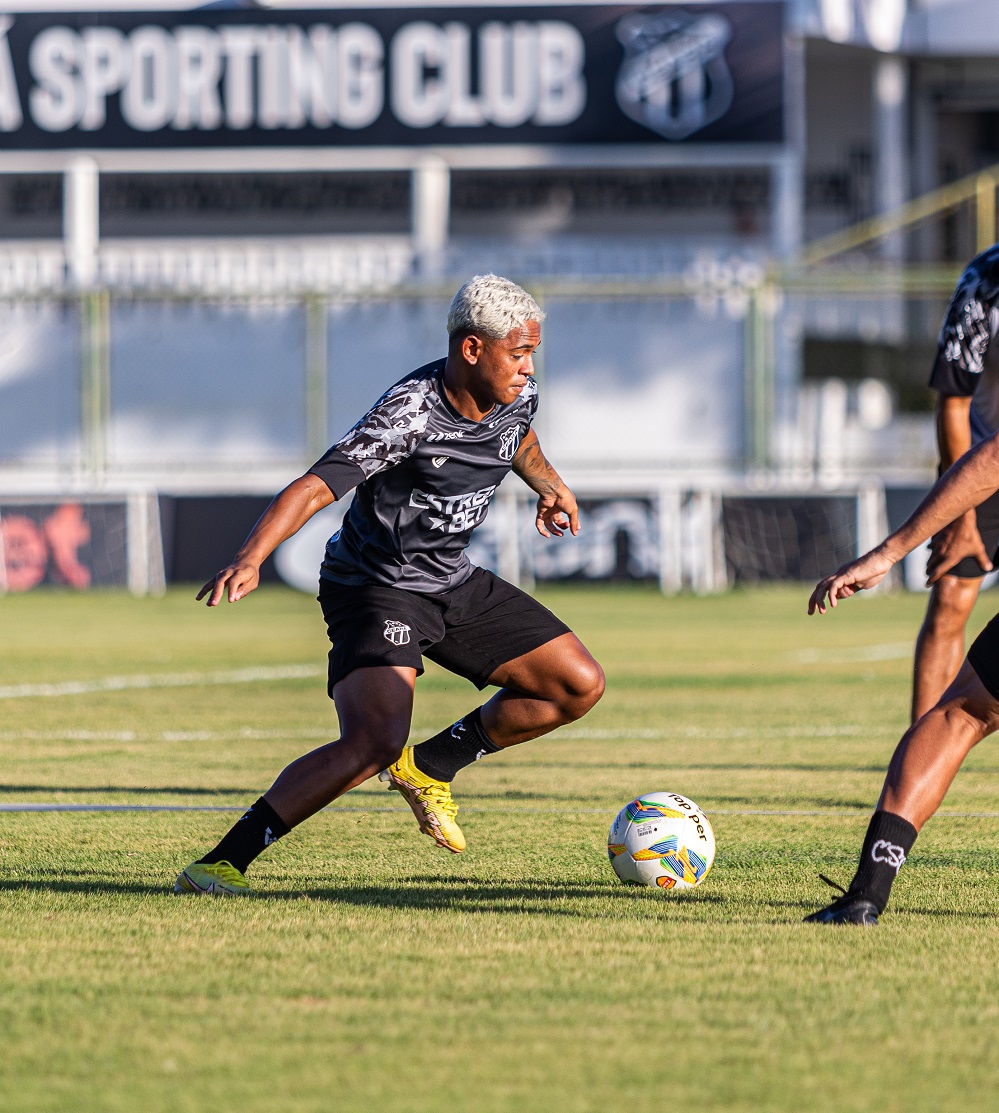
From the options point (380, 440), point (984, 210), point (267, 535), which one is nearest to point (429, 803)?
point (380, 440)

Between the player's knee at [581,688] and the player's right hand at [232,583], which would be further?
the player's knee at [581,688]

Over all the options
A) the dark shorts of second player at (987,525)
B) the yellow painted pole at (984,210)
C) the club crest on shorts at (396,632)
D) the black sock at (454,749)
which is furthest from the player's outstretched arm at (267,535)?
the yellow painted pole at (984,210)

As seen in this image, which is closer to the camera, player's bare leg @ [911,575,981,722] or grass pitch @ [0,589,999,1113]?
grass pitch @ [0,589,999,1113]

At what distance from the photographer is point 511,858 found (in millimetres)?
6445

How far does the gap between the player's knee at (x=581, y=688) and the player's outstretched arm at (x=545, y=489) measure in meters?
0.48

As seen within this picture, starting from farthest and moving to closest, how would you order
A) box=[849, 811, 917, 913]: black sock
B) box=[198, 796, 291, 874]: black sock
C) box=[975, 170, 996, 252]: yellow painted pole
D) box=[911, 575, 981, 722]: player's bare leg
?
box=[975, 170, 996, 252]: yellow painted pole → box=[911, 575, 981, 722]: player's bare leg → box=[198, 796, 291, 874]: black sock → box=[849, 811, 917, 913]: black sock

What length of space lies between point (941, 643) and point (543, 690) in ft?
6.64

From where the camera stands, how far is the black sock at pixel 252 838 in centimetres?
576

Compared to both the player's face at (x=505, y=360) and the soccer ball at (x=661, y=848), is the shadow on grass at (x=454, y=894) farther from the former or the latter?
the player's face at (x=505, y=360)

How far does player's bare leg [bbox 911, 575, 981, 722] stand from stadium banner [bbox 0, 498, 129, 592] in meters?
16.5

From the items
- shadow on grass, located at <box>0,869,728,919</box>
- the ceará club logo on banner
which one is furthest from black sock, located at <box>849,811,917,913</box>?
the ceará club logo on banner

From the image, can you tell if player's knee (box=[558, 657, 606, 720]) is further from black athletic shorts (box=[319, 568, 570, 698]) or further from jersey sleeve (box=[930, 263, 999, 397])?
jersey sleeve (box=[930, 263, 999, 397])

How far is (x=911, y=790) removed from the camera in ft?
16.7

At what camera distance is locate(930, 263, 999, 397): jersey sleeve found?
729 cm
